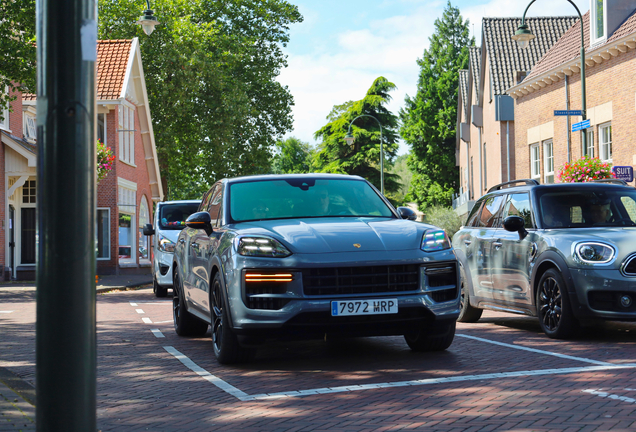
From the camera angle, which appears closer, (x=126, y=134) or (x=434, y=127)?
(x=126, y=134)

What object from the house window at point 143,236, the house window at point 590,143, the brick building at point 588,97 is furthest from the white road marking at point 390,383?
the house window at point 143,236

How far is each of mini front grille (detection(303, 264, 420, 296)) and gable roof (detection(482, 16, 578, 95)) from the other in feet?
99.3

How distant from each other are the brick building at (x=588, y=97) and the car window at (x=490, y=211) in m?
11.3

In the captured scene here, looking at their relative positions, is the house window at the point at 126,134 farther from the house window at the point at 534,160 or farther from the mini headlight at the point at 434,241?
the mini headlight at the point at 434,241

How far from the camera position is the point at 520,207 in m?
9.86

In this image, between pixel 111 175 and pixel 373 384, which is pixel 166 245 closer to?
pixel 373 384

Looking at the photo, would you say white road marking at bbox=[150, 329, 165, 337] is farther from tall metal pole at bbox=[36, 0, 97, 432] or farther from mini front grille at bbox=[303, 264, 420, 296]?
tall metal pole at bbox=[36, 0, 97, 432]

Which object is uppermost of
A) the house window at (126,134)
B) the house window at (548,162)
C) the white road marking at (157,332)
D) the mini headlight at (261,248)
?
the house window at (126,134)

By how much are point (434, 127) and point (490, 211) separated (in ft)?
186

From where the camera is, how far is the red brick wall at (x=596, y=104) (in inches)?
931

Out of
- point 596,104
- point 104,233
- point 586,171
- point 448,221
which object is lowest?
point 104,233

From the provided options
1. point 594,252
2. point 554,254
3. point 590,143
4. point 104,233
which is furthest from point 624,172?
point 104,233

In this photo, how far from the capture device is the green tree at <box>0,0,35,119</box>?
20516mm

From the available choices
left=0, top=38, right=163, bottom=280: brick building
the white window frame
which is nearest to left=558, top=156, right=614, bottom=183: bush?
left=0, top=38, right=163, bottom=280: brick building
